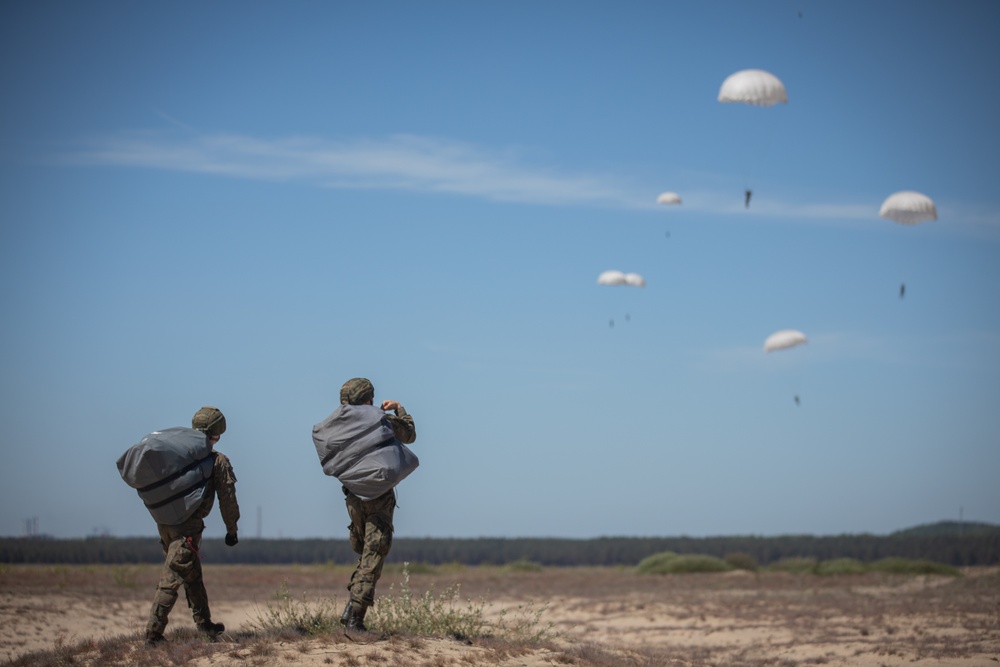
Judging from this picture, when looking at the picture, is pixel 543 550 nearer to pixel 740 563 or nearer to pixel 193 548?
pixel 740 563

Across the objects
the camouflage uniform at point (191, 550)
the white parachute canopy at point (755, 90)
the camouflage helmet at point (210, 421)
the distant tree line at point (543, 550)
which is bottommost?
the distant tree line at point (543, 550)

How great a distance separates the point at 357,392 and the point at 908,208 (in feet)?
90.0

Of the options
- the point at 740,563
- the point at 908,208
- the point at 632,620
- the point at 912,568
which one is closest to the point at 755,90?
the point at 908,208

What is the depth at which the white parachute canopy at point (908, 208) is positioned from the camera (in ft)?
111

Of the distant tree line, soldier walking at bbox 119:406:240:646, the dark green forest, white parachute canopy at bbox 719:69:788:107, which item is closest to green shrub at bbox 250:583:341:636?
soldier walking at bbox 119:406:240:646

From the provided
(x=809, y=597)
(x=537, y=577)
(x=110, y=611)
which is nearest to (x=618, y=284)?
(x=537, y=577)

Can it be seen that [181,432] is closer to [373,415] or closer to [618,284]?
[373,415]

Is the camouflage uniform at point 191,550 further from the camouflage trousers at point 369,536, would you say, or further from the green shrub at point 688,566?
the green shrub at point 688,566

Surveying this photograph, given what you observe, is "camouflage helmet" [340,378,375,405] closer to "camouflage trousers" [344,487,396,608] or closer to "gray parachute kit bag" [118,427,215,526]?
"camouflage trousers" [344,487,396,608]

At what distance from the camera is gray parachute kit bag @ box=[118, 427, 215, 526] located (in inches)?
395

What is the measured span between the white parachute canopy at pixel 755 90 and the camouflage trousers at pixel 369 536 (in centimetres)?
2472

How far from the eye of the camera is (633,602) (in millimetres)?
28047

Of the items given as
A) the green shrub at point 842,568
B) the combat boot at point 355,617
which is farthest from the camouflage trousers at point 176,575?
the green shrub at point 842,568

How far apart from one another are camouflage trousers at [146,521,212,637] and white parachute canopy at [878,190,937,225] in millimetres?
28578
